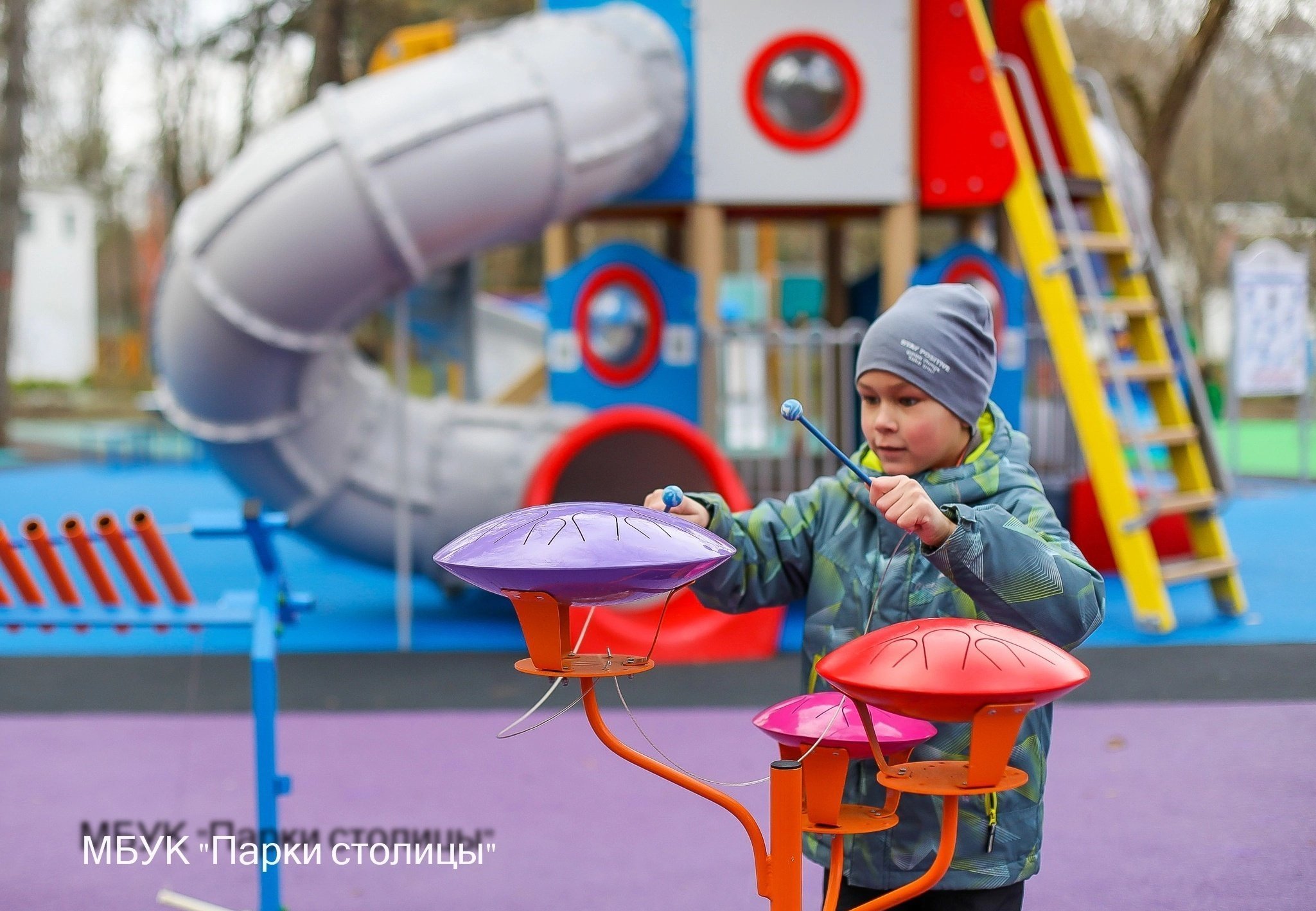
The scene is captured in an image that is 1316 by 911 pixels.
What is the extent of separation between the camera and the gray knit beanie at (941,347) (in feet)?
6.66

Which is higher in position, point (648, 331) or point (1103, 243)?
point (1103, 243)

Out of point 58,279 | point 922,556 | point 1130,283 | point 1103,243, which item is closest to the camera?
point 922,556

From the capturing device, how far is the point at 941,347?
203cm

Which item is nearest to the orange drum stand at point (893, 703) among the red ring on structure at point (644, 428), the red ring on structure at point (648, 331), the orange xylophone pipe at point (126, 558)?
the orange xylophone pipe at point (126, 558)

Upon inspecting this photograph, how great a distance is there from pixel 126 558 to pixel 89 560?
0.31ft

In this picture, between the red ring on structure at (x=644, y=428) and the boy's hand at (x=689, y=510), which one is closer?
the boy's hand at (x=689, y=510)

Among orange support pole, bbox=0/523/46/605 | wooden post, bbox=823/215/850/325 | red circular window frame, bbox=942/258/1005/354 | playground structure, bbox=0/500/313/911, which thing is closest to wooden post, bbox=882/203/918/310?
red circular window frame, bbox=942/258/1005/354

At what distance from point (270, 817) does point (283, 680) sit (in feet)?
10.5

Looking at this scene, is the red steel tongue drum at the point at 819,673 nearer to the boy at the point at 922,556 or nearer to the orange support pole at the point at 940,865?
the orange support pole at the point at 940,865

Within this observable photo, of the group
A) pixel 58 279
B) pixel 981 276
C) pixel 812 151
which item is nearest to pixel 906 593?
pixel 812 151

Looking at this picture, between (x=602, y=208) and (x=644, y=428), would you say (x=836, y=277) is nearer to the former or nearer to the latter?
(x=602, y=208)

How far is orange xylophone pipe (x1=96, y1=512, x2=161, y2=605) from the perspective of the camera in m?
3.44

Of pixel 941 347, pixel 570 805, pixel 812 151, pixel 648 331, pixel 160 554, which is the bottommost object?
pixel 570 805

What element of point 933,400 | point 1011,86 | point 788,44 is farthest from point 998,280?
point 933,400
